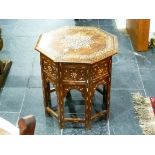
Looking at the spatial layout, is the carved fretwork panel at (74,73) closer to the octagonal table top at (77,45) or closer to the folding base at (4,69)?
the octagonal table top at (77,45)

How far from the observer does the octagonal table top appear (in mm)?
2119

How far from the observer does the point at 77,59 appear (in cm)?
210

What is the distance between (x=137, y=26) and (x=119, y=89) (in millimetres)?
1011

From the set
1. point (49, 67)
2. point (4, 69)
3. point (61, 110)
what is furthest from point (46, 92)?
point (4, 69)

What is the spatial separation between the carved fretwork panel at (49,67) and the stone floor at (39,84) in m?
0.54

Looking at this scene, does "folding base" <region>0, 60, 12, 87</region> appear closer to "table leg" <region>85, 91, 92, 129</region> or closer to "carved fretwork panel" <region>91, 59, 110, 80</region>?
"table leg" <region>85, 91, 92, 129</region>

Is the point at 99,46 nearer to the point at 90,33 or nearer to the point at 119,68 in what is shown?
the point at 90,33

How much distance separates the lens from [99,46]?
88.5 inches

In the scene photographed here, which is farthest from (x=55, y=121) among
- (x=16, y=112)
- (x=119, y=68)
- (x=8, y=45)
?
(x=8, y=45)

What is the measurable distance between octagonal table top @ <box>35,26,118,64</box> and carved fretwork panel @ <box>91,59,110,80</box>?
0.07m

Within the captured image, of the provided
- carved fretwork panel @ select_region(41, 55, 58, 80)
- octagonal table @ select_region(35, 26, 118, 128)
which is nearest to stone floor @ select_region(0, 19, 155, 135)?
octagonal table @ select_region(35, 26, 118, 128)

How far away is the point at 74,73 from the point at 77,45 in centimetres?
22

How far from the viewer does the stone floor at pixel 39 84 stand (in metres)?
2.64

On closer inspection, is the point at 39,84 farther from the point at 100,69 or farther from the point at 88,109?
the point at 100,69
